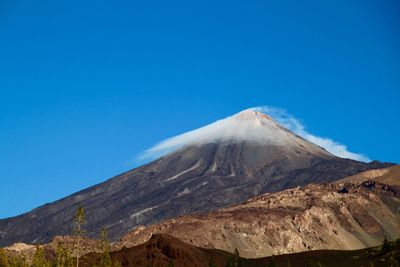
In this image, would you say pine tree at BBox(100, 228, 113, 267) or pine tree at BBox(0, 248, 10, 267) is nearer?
pine tree at BBox(0, 248, 10, 267)

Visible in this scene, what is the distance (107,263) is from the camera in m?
147

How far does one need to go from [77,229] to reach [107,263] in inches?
825

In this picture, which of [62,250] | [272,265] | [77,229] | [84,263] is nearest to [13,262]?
[62,250]

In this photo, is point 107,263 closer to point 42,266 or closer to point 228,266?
point 42,266

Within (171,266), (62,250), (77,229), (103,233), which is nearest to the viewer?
(77,229)

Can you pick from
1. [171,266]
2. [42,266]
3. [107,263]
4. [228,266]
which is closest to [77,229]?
[42,266]

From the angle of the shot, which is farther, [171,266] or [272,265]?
[272,265]

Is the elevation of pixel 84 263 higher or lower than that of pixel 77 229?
higher

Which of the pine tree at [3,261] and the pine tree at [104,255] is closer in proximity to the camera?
the pine tree at [3,261]

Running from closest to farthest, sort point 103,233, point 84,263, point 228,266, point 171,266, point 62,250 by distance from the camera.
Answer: point 62,250 → point 103,233 → point 171,266 → point 228,266 → point 84,263

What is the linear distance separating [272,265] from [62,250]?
62.1 metres

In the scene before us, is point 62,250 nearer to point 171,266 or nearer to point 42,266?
point 42,266

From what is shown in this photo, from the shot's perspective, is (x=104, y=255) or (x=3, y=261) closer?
(x=3, y=261)

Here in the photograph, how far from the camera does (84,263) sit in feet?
650
